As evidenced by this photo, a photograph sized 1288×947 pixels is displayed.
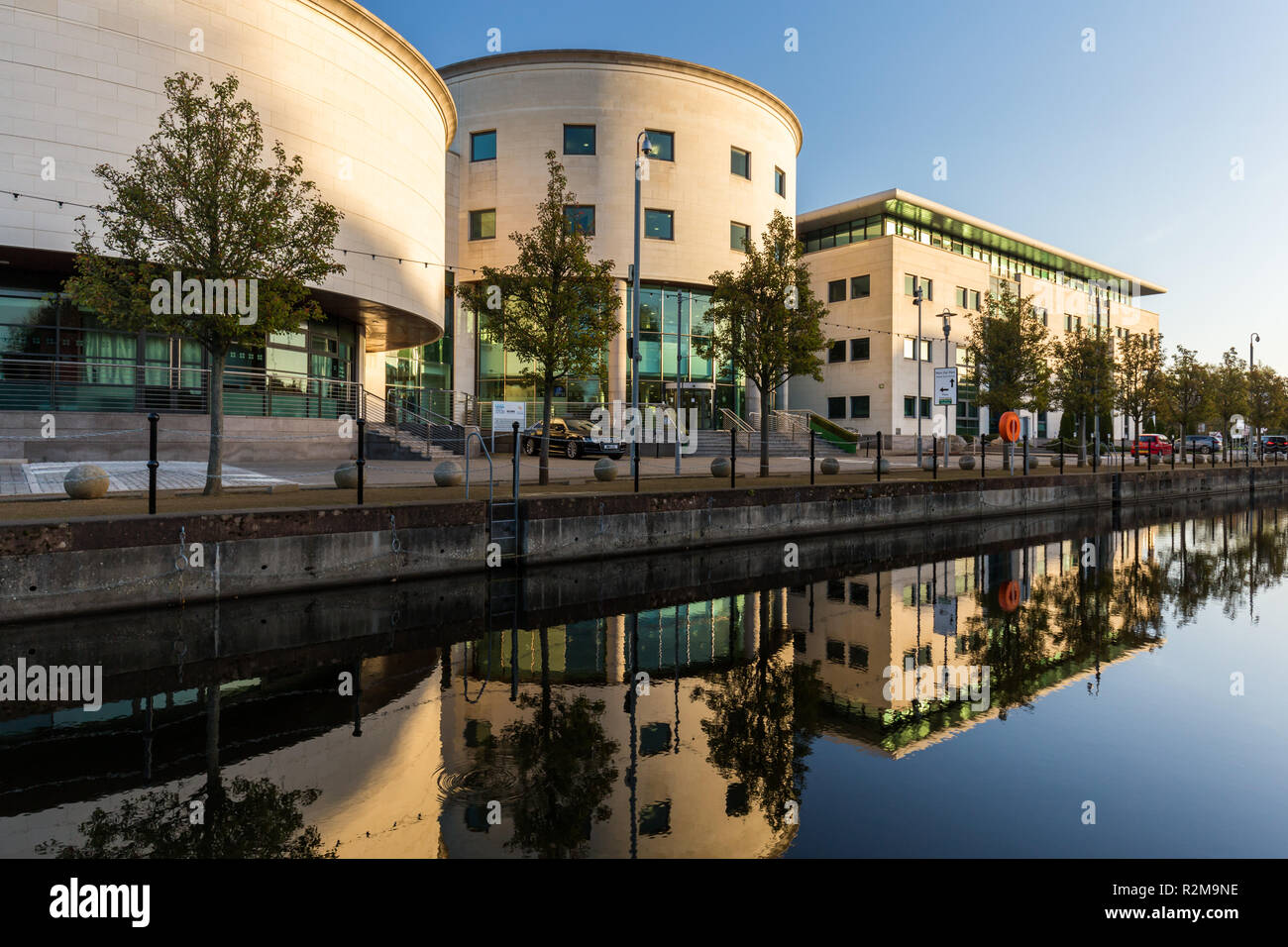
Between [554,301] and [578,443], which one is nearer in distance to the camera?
[554,301]

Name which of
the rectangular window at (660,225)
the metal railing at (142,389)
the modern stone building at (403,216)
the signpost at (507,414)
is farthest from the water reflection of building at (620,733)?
the rectangular window at (660,225)

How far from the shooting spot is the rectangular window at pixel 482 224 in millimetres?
43000

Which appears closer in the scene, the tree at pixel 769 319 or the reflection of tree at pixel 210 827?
the reflection of tree at pixel 210 827

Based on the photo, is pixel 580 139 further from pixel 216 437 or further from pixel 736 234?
pixel 216 437

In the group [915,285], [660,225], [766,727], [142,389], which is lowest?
[766,727]

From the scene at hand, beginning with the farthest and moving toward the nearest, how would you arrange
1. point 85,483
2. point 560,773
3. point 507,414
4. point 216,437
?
point 507,414 → point 216,437 → point 85,483 → point 560,773

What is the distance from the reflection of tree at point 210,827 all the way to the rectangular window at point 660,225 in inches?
1627

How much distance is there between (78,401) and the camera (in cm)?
2389

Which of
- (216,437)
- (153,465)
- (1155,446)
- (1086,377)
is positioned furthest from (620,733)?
(1155,446)

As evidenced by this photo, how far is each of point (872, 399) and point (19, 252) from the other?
158 ft

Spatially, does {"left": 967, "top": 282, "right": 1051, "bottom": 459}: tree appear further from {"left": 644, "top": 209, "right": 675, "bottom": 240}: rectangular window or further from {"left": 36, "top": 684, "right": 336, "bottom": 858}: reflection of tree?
{"left": 36, "top": 684, "right": 336, "bottom": 858}: reflection of tree

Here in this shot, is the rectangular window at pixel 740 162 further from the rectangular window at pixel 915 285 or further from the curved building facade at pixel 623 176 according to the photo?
the rectangular window at pixel 915 285

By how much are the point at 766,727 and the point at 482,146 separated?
144ft

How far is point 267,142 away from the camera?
2486 cm
